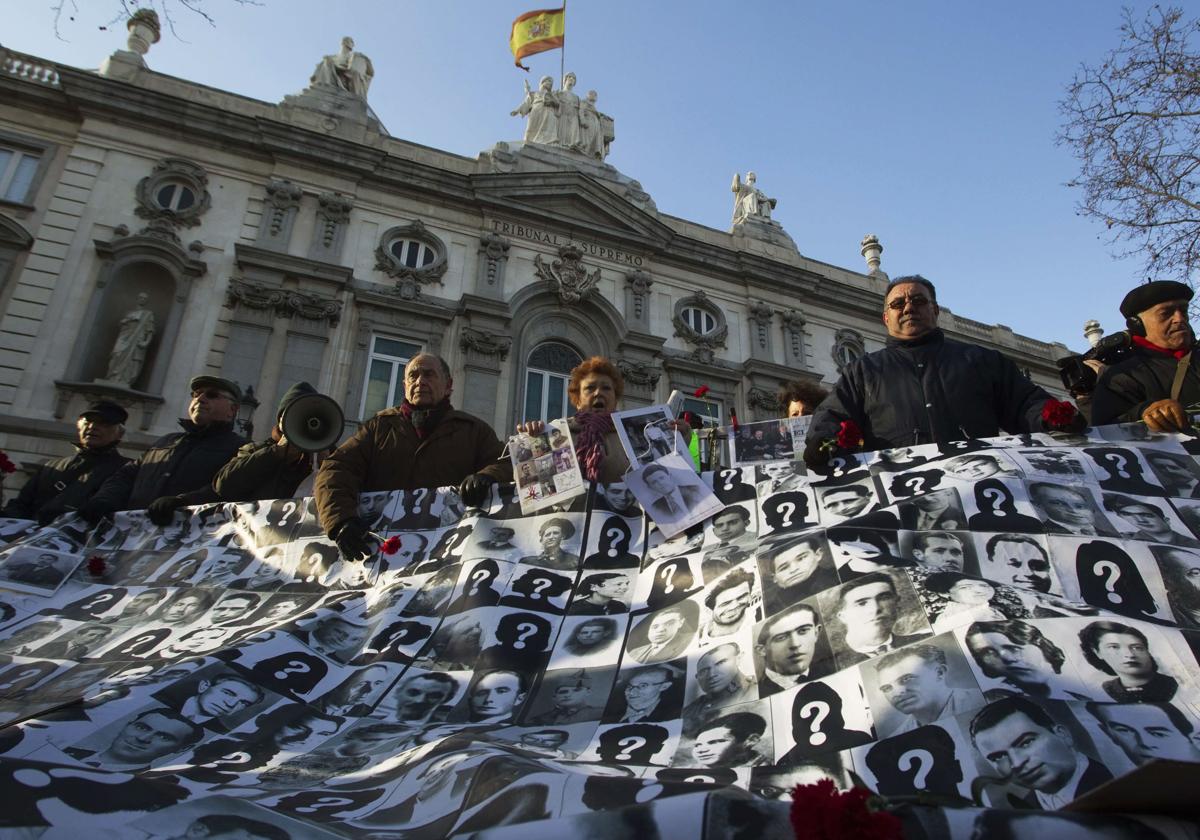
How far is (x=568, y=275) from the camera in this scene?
16.6m

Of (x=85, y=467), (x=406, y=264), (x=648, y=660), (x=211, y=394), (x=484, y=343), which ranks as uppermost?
(x=406, y=264)

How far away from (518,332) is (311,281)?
4.37m

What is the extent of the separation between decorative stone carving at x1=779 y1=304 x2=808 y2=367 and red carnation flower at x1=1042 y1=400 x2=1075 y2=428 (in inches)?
592

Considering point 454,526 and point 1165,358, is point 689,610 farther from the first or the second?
point 1165,358

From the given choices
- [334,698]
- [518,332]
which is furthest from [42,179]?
[334,698]

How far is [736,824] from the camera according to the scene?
51.8 inches

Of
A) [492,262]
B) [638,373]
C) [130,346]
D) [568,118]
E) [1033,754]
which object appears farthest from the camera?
[568,118]

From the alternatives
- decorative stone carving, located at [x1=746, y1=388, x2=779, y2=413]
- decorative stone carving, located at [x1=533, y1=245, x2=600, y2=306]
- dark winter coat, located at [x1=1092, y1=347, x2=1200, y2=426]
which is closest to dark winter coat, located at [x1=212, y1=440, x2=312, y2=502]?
dark winter coat, located at [x1=1092, y1=347, x2=1200, y2=426]

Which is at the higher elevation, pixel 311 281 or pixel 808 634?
pixel 311 281

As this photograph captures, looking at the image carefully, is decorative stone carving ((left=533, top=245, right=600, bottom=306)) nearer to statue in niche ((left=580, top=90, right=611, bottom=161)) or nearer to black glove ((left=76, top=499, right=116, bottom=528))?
statue in niche ((left=580, top=90, right=611, bottom=161))

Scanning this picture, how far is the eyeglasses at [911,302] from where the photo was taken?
14.0 ft

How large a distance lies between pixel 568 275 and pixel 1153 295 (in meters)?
13.3

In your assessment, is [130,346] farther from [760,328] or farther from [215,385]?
[760,328]

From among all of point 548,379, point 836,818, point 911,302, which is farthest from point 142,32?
point 836,818
